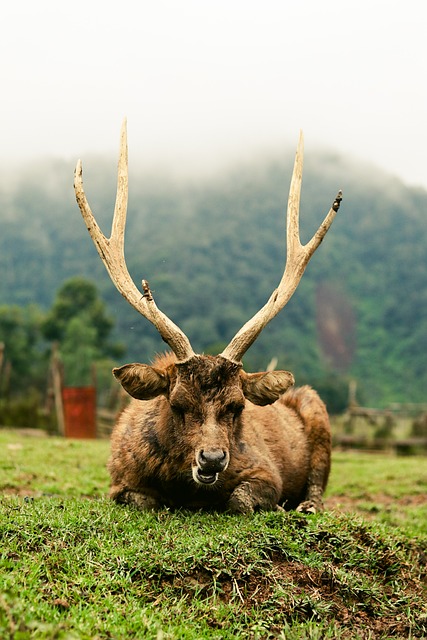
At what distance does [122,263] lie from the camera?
259 inches

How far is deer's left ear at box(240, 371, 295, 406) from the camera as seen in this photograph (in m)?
6.23

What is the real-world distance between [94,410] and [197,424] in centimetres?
1361

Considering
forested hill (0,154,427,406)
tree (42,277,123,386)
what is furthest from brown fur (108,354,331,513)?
tree (42,277,123,386)

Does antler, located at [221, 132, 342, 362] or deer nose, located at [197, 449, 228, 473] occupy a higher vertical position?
antler, located at [221, 132, 342, 362]

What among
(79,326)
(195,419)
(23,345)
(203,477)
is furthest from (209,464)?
(23,345)

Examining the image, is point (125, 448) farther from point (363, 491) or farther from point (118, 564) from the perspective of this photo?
point (363, 491)

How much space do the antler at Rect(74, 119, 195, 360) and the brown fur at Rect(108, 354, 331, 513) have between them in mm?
227

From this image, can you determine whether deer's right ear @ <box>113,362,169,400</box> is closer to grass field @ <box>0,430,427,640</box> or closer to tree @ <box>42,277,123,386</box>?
grass field @ <box>0,430,427,640</box>

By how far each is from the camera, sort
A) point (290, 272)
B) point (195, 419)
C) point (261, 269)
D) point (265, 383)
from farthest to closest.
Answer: point (261, 269) → point (290, 272) → point (265, 383) → point (195, 419)

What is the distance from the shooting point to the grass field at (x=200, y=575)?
385cm

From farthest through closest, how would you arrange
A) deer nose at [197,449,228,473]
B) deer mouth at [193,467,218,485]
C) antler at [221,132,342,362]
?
antler at [221,132,342,362] → deer mouth at [193,467,218,485] → deer nose at [197,449,228,473]

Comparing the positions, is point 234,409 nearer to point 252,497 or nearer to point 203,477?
point 203,477

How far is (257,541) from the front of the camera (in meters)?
5.10

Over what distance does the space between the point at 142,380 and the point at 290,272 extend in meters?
1.82
